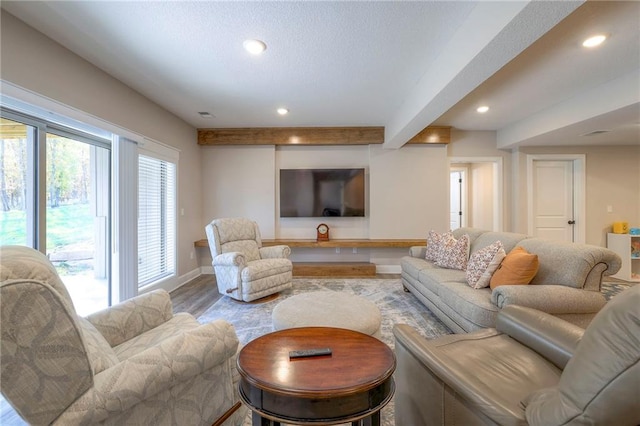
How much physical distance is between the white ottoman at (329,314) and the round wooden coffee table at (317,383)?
63cm

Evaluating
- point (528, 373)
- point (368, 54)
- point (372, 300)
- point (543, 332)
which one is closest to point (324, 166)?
point (372, 300)

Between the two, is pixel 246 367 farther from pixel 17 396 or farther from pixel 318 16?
pixel 318 16

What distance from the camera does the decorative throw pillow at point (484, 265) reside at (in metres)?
2.38

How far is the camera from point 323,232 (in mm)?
5047

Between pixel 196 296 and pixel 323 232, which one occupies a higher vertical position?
pixel 323 232

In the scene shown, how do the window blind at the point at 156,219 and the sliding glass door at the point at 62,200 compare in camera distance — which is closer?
the sliding glass door at the point at 62,200

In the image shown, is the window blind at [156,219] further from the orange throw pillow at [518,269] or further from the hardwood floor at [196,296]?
the orange throw pillow at [518,269]

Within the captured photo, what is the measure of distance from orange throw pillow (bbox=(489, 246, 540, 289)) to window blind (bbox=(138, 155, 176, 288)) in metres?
3.90

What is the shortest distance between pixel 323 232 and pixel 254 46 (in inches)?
129

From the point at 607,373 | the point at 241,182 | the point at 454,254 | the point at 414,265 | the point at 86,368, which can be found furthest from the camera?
the point at 241,182

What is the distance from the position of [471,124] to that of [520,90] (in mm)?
1374

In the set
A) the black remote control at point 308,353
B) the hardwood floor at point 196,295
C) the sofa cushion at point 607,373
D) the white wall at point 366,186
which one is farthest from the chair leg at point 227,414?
the white wall at point 366,186

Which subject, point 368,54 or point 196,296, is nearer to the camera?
point 368,54

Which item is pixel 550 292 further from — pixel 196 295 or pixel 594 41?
pixel 196 295
